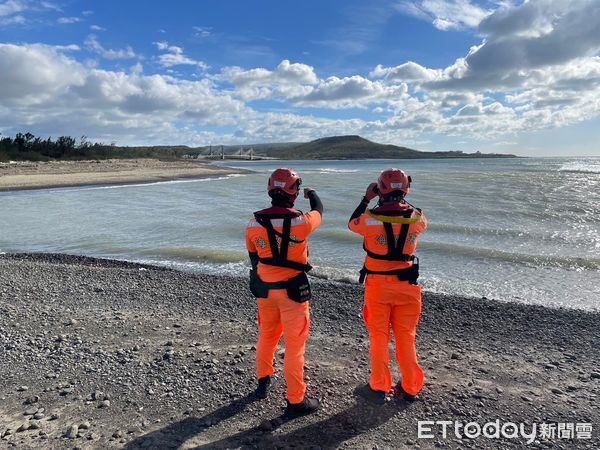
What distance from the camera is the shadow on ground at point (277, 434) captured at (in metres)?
4.04

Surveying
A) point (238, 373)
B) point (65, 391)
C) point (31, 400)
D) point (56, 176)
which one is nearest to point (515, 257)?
point (238, 373)

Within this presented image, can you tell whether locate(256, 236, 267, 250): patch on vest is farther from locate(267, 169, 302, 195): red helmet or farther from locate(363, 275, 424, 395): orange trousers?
locate(363, 275, 424, 395): orange trousers

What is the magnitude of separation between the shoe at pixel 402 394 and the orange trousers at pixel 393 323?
0.17 feet

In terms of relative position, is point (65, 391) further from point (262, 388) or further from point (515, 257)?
point (515, 257)

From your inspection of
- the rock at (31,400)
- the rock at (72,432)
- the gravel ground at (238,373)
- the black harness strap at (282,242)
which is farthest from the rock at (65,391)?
the black harness strap at (282,242)

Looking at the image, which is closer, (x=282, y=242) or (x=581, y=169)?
(x=282, y=242)

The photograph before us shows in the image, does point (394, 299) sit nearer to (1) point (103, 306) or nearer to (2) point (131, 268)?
(1) point (103, 306)

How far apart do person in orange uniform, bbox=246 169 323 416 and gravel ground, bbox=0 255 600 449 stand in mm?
519

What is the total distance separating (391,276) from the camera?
4.61 m

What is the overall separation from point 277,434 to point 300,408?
0.39 meters

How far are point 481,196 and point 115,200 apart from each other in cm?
2410

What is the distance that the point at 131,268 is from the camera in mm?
11250

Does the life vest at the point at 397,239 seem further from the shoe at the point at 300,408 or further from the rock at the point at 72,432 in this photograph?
the rock at the point at 72,432

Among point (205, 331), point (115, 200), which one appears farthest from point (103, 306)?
point (115, 200)
